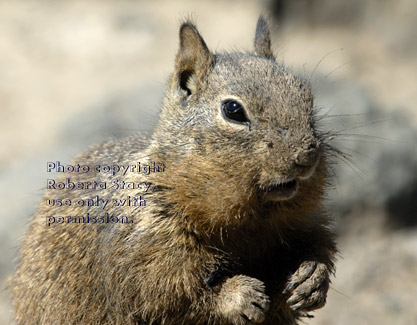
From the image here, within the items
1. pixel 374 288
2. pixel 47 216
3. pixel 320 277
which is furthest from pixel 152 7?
pixel 320 277

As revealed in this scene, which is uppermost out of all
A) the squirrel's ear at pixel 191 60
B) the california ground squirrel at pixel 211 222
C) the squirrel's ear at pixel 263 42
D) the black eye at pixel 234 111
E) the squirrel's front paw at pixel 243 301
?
the squirrel's ear at pixel 263 42

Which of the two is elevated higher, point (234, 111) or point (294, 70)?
point (294, 70)

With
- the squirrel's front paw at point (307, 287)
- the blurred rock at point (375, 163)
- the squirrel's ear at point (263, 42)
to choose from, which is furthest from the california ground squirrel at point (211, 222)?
the blurred rock at point (375, 163)

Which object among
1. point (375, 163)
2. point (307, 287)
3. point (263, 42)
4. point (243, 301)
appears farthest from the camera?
point (375, 163)

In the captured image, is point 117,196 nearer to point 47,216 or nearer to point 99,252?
point 99,252

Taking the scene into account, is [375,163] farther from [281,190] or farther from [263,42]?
[281,190]

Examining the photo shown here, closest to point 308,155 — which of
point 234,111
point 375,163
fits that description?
point 234,111

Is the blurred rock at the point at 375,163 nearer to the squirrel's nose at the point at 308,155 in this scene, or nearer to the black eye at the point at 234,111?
the black eye at the point at 234,111
